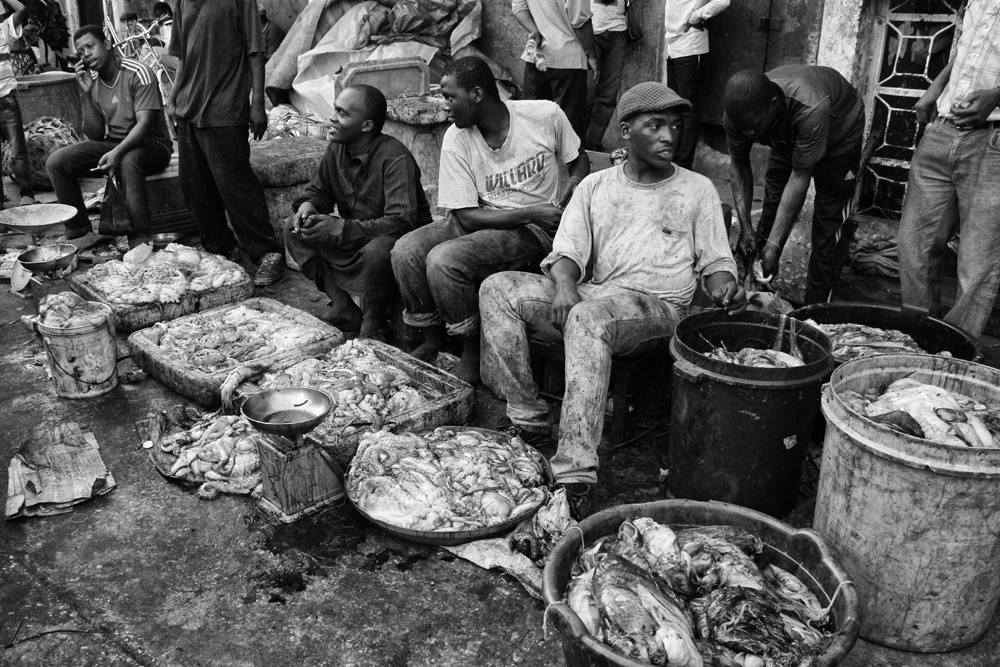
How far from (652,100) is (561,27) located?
159 inches

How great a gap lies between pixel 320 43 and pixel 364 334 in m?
5.94

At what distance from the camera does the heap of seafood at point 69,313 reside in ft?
16.3

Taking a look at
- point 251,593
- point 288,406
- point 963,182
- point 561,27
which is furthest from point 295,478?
point 561,27

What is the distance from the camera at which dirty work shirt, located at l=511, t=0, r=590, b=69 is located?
748cm

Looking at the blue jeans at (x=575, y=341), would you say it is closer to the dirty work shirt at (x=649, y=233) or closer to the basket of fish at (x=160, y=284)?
the dirty work shirt at (x=649, y=233)

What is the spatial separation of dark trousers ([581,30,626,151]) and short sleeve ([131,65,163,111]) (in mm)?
3852

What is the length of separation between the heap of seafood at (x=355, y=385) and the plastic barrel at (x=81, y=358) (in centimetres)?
105

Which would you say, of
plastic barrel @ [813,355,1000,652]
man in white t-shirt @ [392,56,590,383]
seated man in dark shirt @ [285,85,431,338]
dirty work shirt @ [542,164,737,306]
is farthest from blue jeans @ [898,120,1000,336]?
seated man in dark shirt @ [285,85,431,338]

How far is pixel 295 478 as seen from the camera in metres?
3.71

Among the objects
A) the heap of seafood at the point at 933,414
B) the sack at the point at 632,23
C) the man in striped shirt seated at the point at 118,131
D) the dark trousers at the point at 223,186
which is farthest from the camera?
the sack at the point at 632,23

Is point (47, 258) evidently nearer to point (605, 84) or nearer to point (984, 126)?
point (605, 84)

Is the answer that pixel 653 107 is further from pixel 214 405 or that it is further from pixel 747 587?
pixel 214 405

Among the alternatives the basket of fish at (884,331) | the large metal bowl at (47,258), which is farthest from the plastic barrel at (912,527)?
the large metal bowl at (47,258)

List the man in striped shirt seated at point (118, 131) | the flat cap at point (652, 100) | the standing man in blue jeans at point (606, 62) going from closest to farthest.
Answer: the flat cap at point (652, 100), the man in striped shirt seated at point (118, 131), the standing man in blue jeans at point (606, 62)
